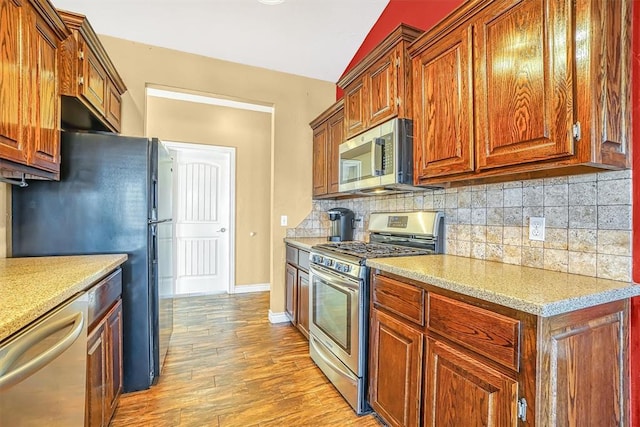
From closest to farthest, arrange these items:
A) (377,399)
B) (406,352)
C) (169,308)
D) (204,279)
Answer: (406,352) < (377,399) < (169,308) < (204,279)

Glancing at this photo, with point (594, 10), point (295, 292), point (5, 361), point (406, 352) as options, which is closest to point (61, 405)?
point (5, 361)

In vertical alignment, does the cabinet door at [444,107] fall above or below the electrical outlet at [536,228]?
above

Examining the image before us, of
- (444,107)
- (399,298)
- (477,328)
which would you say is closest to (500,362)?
(477,328)

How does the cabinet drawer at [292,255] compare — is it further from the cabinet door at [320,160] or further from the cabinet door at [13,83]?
the cabinet door at [13,83]

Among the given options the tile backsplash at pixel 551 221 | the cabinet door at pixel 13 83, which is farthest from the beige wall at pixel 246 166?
the tile backsplash at pixel 551 221

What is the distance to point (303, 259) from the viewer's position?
2834 millimetres

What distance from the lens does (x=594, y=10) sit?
A: 1100 mm

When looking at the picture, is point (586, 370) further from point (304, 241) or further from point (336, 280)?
point (304, 241)

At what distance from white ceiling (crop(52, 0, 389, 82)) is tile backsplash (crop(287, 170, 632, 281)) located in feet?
5.91

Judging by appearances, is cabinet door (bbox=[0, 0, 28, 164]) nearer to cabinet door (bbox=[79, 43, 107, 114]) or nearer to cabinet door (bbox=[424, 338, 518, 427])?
cabinet door (bbox=[79, 43, 107, 114])

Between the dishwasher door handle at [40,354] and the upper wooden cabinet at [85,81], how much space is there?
143 centimetres

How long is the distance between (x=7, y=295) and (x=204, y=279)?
353cm

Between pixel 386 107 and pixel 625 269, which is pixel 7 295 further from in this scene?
pixel 625 269

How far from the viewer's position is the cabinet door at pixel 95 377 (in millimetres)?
1341
